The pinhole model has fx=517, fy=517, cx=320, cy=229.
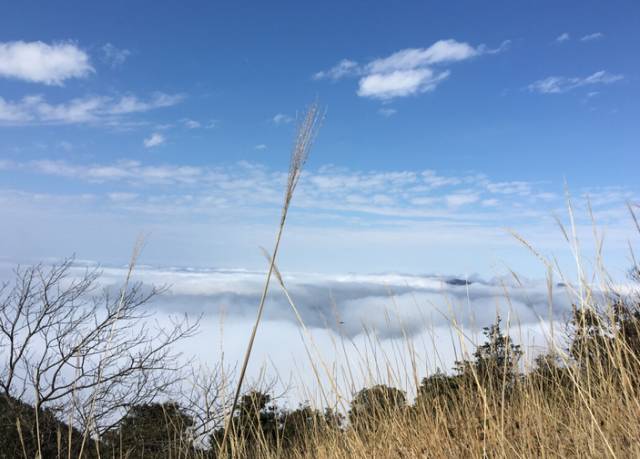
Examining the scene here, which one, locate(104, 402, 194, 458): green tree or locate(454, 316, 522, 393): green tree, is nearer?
locate(454, 316, 522, 393): green tree

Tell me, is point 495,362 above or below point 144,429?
above

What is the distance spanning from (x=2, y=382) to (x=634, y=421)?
31.6 feet

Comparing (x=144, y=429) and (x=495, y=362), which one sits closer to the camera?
(x=495, y=362)

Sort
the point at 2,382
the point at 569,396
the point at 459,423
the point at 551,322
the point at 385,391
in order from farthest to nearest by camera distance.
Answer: the point at 2,382, the point at 569,396, the point at 385,391, the point at 459,423, the point at 551,322

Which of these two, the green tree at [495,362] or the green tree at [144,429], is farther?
the green tree at [144,429]

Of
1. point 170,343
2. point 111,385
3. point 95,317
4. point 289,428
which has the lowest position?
point 289,428

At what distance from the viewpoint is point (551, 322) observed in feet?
7.27

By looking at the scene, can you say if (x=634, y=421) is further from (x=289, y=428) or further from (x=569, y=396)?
(x=289, y=428)

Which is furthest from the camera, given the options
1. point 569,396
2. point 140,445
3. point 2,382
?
point 2,382

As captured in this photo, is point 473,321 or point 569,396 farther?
point 569,396

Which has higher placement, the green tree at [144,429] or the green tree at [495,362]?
the green tree at [495,362]

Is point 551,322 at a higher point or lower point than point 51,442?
higher

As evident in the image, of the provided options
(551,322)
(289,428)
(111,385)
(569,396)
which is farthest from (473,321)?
(111,385)

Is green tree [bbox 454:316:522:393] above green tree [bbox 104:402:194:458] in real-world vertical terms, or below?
above
